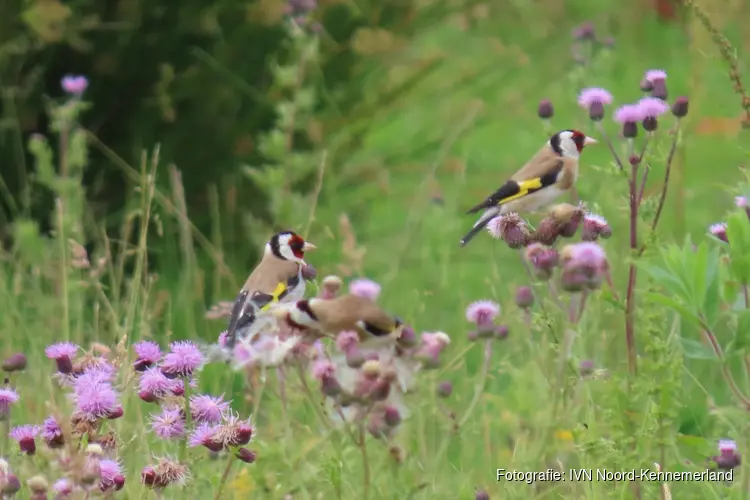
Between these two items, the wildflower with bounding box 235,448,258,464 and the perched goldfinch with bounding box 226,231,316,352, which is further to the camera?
the perched goldfinch with bounding box 226,231,316,352

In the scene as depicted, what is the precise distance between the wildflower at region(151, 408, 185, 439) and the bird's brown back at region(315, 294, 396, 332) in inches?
13.7

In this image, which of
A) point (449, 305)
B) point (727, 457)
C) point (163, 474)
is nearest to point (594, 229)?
point (727, 457)

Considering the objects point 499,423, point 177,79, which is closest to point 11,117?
point 177,79

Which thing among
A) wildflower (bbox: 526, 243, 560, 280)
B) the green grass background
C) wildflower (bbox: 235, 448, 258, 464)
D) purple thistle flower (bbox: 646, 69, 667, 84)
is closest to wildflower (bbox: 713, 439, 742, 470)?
the green grass background

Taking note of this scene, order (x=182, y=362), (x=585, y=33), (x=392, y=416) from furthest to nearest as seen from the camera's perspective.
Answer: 1. (x=585, y=33)
2. (x=182, y=362)
3. (x=392, y=416)

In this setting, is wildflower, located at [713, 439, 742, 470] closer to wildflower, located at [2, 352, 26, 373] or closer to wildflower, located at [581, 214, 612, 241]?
wildflower, located at [581, 214, 612, 241]

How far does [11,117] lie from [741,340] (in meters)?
3.29

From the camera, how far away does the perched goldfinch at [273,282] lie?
A: 101 inches

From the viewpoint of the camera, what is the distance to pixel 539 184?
3076 mm

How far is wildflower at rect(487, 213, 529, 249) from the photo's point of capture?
2068mm

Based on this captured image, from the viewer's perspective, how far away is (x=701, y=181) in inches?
285

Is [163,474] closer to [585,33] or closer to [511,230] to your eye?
[511,230]

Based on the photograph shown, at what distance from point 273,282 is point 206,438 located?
2.85ft

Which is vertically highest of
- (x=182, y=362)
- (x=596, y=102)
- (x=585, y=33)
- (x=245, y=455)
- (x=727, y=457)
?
(x=596, y=102)
